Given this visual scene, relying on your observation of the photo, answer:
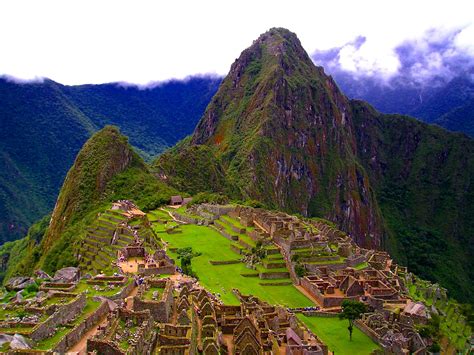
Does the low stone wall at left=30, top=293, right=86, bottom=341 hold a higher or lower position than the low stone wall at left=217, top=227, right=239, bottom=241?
higher

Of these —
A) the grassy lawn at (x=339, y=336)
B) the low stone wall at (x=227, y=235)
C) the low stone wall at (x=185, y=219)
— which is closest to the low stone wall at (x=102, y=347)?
the grassy lawn at (x=339, y=336)

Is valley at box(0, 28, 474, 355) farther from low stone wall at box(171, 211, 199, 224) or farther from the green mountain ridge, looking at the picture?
the green mountain ridge

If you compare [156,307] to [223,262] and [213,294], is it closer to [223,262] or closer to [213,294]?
[213,294]

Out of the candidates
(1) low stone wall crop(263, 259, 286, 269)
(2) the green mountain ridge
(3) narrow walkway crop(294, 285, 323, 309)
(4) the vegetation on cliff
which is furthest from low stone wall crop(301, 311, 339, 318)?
(4) the vegetation on cliff

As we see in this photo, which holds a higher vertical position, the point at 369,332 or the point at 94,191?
the point at 94,191

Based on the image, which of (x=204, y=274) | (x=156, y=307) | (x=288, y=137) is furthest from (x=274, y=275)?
(x=288, y=137)

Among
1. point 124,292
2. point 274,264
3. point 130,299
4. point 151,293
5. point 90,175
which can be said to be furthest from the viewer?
point 90,175
